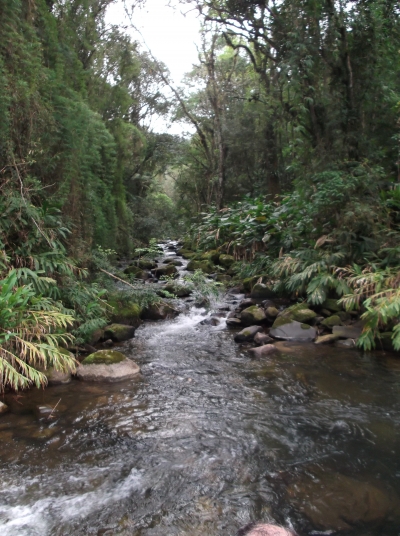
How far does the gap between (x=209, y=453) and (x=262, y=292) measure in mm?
6545

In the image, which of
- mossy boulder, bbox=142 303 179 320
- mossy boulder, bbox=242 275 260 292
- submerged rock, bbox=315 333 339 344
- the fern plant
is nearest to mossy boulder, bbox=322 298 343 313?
submerged rock, bbox=315 333 339 344

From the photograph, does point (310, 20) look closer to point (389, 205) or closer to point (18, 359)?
point (389, 205)

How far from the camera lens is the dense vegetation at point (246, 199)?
6.13 m

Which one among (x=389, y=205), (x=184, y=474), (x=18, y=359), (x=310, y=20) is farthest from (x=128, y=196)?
(x=184, y=474)

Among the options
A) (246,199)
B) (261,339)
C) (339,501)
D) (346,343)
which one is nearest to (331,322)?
(346,343)

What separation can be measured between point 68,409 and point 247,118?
670 inches

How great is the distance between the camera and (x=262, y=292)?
10.2 metres

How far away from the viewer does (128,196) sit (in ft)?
71.4

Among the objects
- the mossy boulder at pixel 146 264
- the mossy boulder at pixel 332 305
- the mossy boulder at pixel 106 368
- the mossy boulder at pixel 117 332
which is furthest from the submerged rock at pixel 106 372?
the mossy boulder at pixel 146 264

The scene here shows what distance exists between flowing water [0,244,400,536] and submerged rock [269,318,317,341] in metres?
1.44

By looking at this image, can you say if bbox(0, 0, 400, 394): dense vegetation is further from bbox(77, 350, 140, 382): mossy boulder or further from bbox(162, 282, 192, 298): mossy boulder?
bbox(162, 282, 192, 298): mossy boulder

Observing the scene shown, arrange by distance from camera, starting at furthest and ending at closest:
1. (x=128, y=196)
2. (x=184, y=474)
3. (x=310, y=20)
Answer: (x=128, y=196), (x=310, y=20), (x=184, y=474)

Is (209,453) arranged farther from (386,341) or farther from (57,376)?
(386,341)

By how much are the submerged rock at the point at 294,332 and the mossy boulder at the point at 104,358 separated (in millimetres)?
3336
